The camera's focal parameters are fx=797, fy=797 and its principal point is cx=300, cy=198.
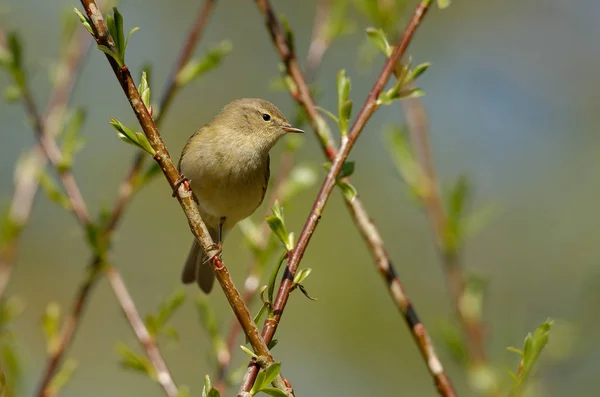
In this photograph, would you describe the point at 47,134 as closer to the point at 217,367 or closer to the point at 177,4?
the point at 217,367

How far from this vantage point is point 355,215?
3.17m

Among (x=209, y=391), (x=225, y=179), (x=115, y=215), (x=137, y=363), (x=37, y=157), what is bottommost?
(x=209, y=391)

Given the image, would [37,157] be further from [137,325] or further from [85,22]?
[85,22]

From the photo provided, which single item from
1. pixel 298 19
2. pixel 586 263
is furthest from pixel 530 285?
pixel 298 19

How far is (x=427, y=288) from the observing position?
9.29 m

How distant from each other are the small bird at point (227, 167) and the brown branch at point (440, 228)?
4.17 feet

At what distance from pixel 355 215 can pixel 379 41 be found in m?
0.71

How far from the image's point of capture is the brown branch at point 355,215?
8.08ft

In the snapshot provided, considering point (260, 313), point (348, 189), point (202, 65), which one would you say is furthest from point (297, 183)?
point (260, 313)

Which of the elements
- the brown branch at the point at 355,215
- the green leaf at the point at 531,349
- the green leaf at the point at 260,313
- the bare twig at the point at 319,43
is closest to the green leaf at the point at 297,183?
the bare twig at the point at 319,43

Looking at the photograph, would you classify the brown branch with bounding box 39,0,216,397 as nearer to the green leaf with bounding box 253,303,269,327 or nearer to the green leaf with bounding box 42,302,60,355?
the green leaf with bounding box 42,302,60,355

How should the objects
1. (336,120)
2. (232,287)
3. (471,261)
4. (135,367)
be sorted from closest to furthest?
1. (232,287)
2. (336,120)
3. (135,367)
4. (471,261)

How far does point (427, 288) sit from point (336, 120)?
6815 mm

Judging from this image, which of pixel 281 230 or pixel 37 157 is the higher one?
pixel 37 157
